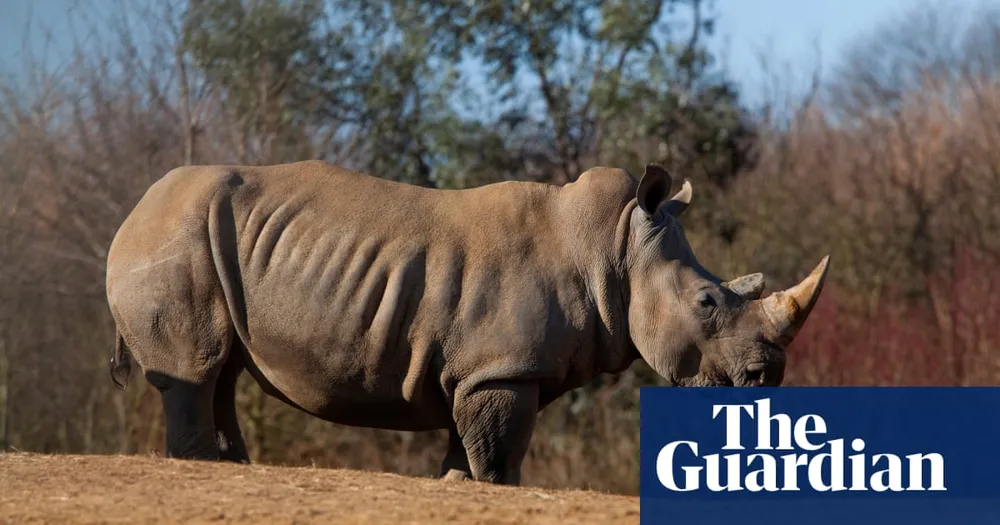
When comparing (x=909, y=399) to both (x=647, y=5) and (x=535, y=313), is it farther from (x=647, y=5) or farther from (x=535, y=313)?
(x=647, y=5)

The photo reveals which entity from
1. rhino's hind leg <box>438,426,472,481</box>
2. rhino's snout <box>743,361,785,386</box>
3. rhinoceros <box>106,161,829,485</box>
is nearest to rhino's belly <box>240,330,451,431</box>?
rhinoceros <box>106,161,829,485</box>

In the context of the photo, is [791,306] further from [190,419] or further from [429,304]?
[190,419]

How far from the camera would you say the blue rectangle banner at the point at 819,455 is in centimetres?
728

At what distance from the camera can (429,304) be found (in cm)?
788

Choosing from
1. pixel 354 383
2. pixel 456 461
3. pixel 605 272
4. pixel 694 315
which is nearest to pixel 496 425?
pixel 456 461

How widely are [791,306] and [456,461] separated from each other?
75.2 inches

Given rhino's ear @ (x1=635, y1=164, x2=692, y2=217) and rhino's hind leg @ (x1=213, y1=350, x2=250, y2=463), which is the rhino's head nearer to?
rhino's ear @ (x1=635, y1=164, x2=692, y2=217)

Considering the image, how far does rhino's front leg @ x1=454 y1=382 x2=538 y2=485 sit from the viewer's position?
25.6 ft

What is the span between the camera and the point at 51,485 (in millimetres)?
7195

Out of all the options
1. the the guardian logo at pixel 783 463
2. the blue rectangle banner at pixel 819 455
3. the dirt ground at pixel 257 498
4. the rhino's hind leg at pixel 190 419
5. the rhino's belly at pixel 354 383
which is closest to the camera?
the dirt ground at pixel 257 498

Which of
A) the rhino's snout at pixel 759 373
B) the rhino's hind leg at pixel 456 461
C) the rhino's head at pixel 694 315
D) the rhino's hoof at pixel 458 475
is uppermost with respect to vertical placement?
the rhino's head at pixel 694 315

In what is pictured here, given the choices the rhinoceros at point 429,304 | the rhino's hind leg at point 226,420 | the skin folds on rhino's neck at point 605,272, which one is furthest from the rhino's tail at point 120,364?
the skin folds on rhino's neck at point 605,272

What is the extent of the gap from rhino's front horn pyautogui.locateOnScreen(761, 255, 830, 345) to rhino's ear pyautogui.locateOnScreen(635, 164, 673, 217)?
744 mm

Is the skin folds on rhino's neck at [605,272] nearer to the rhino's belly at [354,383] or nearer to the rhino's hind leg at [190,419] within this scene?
the rhino's belly at [354,383]
